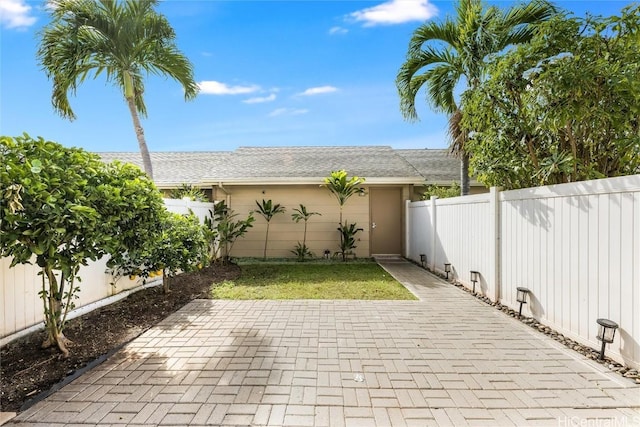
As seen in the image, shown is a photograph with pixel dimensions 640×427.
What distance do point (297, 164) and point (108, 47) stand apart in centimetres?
666

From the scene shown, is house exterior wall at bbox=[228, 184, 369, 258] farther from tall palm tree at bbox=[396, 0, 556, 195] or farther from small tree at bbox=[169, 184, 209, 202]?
tall palm tree at bbox=[396, 0, 556, 195]

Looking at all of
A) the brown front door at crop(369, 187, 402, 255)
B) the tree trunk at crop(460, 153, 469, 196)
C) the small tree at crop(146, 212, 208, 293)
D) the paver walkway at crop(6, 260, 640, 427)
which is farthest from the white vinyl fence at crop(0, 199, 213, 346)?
the brown front door at crop(369, 187, 402, 255)

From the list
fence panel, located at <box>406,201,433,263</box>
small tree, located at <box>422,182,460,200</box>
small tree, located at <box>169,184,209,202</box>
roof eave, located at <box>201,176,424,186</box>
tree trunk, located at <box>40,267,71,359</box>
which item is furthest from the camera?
roof eave, located at <box>201,176,424,186</box>

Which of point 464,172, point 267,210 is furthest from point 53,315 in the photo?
point 464,172

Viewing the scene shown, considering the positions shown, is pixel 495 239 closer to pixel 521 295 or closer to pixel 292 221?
pixel 521 295

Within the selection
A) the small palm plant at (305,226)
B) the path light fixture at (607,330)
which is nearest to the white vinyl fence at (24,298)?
the small palm plant at (305,226)

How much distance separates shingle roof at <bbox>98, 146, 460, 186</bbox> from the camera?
10906mm

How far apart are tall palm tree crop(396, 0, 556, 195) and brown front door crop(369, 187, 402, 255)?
3389mm

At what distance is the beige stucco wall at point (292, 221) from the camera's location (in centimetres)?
1105

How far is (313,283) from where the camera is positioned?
745cm

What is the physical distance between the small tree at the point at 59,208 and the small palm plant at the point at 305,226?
6844 millimetres

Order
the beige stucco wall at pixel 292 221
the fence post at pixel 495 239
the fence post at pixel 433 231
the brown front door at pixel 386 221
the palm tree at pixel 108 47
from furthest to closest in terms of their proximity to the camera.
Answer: the brown front door at pixel 386 221
the beige stucco wall at pixel 292 221
the fence post at pixel 433 231
the palm tree at pixel 108 47
the fence post at pixel 495 239

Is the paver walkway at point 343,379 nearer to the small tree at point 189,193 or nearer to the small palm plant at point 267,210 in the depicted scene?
the small tree at point 189,193

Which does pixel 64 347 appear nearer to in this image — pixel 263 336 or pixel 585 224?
pixel 263 336
